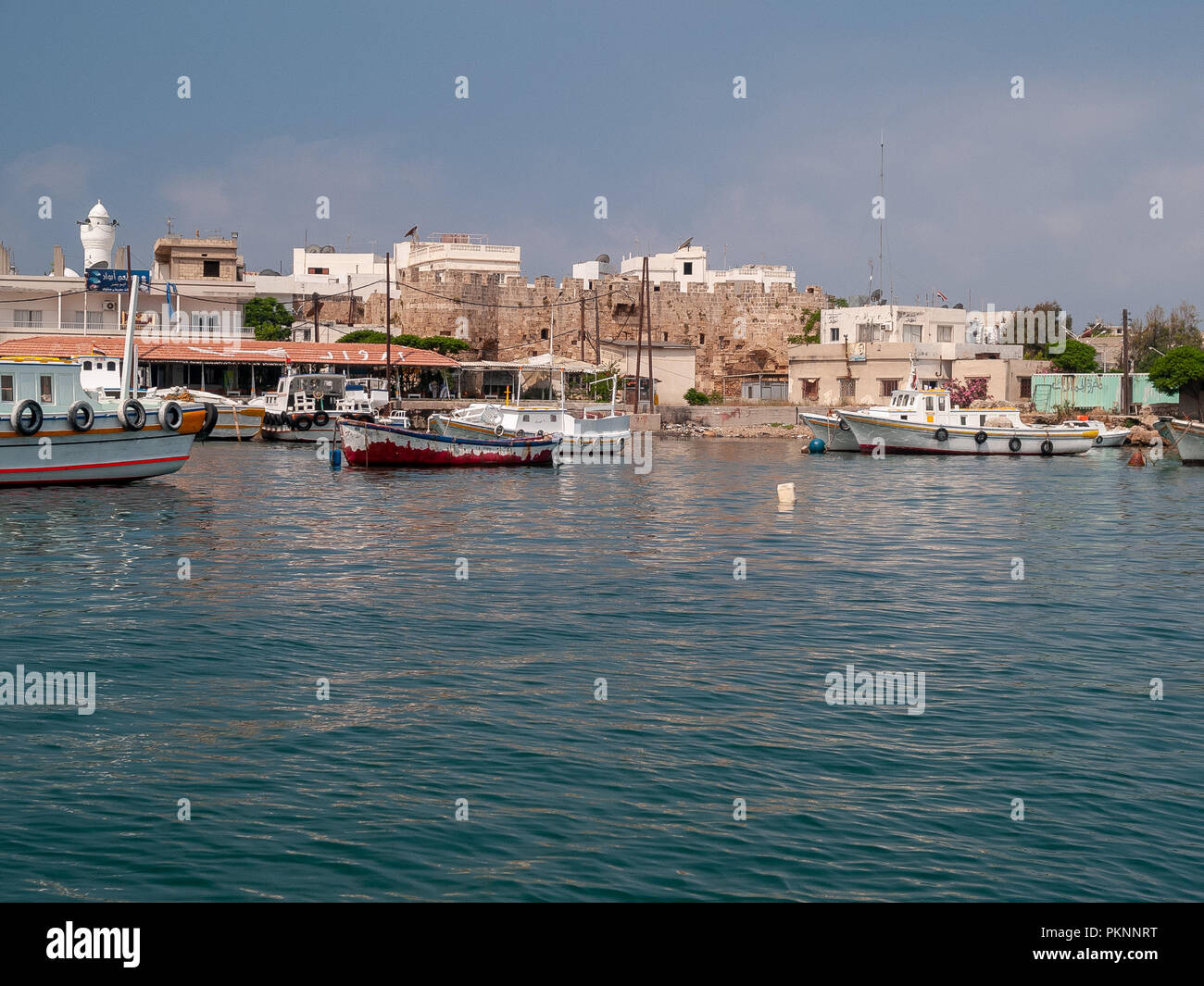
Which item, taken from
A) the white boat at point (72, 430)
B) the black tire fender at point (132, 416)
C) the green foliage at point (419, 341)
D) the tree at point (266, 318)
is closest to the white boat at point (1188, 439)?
the white boat at point (72, 430)

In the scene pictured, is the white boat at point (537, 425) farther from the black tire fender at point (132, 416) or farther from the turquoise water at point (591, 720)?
the turquoise water at point (591, 720)

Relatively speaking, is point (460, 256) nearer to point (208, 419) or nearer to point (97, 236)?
point (97, 236)

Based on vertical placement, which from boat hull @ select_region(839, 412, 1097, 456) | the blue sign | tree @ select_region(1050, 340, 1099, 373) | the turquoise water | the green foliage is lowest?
the turquoise water

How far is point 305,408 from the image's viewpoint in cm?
5147

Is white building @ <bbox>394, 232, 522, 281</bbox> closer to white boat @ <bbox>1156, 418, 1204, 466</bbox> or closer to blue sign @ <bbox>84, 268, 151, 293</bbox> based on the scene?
blue sign @ <bbox>84, 268, 151, 293</bbox>

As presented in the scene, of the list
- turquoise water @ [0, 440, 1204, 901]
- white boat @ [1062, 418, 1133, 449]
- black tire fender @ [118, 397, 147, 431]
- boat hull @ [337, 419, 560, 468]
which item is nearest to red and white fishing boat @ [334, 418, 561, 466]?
boat hull @ [337, 419, 560, 468]

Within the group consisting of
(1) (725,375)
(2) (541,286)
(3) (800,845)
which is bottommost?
(3) (800,845)

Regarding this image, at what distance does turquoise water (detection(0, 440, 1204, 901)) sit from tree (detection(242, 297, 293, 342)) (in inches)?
1768

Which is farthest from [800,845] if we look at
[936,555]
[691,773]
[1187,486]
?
[1187,486]

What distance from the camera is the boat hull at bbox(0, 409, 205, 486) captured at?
26938 mm

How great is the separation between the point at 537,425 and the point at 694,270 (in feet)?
149

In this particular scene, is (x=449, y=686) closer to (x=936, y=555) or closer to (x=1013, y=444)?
(x=936, y=555)
